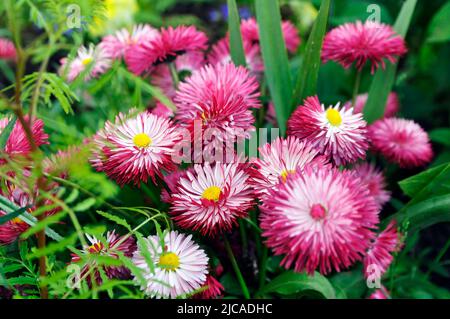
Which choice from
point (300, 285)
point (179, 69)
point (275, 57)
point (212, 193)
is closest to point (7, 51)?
point (179, 69)

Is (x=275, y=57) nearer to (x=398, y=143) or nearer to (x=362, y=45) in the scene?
(x=362, y=45)

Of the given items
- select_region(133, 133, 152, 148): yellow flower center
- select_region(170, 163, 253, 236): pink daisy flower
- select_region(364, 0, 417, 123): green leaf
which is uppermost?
select_region(364, 0, 417, 123): green leaf

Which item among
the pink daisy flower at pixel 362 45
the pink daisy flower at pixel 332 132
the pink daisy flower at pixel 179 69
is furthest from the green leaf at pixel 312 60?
the pink daisy flower at pixel 179 69

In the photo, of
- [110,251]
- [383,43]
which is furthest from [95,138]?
[383,43]

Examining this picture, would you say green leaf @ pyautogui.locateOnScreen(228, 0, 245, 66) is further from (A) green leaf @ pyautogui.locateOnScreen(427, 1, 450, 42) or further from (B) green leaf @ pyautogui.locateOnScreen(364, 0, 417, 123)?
(A) green leaf @ pyautogui.locateOnScreen(427, 1, 450, 42)

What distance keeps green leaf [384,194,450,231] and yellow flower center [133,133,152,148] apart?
0.48 metres

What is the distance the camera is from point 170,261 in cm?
81

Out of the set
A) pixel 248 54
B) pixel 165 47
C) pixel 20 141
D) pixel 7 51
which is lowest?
pixel 20 141

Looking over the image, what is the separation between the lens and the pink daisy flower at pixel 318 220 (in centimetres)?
69

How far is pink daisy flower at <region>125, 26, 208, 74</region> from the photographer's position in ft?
3.41

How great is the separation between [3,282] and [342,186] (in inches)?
20.6

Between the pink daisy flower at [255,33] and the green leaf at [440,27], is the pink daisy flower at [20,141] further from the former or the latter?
the green leaf at [440,27]

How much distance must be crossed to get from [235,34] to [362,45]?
0.25m

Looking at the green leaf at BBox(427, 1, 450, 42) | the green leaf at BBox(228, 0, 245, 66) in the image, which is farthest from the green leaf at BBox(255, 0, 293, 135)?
the green leaf at BBox(427, 1, 450, 42)
